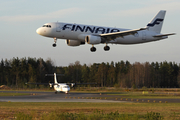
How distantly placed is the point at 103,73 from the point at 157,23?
412 feet

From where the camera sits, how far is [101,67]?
184 m

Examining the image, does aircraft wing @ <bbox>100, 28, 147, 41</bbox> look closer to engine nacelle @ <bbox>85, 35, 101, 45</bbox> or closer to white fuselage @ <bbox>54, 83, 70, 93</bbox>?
engine nacelle @ <bbox>85, 35, 101, 45</bbox>

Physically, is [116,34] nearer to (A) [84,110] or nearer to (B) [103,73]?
(A) [84,110]

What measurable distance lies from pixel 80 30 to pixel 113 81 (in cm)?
13259

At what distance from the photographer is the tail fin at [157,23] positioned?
5825cm

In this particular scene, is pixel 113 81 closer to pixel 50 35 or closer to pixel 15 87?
pixel 15 87

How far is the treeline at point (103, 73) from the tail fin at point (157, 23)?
92.3 m

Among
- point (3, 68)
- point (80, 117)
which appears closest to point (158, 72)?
point (3, 68)

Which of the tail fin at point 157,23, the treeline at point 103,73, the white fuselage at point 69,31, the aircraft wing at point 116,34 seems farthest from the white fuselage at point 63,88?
the treeline at point 103,73

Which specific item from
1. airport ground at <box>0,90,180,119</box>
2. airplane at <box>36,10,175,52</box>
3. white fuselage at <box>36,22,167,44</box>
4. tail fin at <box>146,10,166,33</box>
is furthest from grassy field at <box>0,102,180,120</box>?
tail fin at <box>146,10,166,33</box>

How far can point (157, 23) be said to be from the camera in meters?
59.2

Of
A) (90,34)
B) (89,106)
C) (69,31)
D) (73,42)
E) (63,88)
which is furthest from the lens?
(63,88)

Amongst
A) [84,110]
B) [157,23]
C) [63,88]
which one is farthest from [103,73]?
[84,110]

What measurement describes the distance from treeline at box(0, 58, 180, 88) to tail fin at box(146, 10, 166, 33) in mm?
92340
